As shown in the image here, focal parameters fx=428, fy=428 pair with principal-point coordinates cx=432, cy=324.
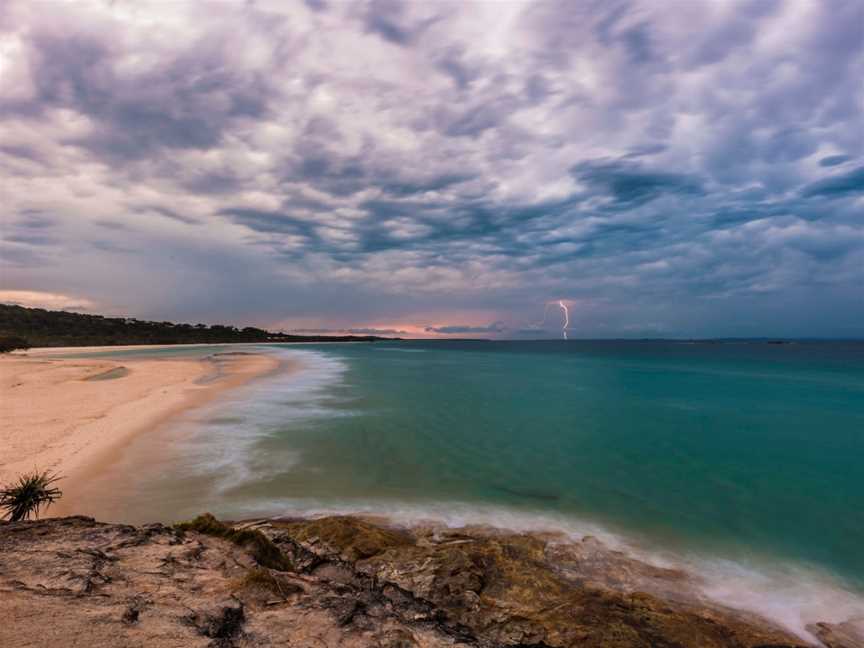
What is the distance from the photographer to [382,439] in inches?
762

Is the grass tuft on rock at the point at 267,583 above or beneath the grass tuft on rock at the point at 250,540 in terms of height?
above

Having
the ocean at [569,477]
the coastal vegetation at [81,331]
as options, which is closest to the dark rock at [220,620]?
the ocean at [569,477]

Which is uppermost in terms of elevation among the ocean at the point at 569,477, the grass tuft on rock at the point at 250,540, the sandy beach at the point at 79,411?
the grass tuft on rock at the point at 250,540

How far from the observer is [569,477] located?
1505 cm

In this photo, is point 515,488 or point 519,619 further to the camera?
point 515,488

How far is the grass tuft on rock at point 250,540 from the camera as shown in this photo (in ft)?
21.2

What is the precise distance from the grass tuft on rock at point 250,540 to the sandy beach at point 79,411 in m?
7.05

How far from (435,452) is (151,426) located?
40.6 ft

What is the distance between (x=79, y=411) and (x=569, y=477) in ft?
72.3

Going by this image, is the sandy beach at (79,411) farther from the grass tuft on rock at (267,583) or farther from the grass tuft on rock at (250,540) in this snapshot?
the grass tuft on rock at (267,583)

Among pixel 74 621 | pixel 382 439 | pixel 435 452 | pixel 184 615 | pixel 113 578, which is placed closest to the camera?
pixel 74 621

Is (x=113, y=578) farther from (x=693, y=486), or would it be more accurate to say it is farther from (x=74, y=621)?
(x=693, y=486)

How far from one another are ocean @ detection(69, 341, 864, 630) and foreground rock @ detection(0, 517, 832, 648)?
1936mm

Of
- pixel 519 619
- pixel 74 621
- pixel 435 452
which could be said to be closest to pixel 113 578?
pixel 74 621
